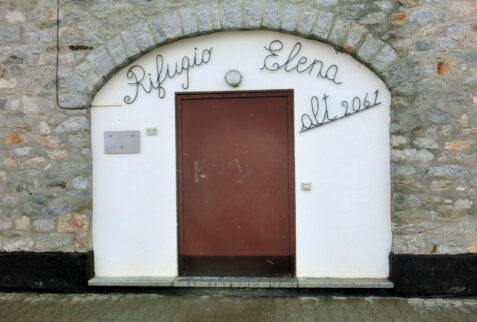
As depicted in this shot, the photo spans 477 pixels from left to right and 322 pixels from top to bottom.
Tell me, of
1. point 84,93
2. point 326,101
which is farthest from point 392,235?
point 84,93

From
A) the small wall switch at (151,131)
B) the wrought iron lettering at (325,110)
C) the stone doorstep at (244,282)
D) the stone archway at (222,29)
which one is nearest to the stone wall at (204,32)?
the stone archway at (222,29)

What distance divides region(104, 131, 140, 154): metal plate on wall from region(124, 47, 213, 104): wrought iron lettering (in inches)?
14.8

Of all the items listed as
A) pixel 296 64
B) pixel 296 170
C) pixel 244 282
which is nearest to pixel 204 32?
pixel 296 64

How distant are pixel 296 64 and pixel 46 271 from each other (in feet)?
11.9

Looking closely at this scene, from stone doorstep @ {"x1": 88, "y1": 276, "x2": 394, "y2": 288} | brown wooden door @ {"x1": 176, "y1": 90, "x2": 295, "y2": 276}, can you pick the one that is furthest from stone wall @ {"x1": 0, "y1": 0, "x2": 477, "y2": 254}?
brown wooden door @ {"x1": 176, "y1": 90, "x2": 295, "y2": 276}

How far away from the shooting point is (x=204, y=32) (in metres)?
4.48

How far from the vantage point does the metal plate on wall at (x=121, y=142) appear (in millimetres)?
4656

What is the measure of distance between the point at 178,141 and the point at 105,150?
0.85 meters

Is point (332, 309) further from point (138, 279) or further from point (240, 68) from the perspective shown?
point (240, 68)

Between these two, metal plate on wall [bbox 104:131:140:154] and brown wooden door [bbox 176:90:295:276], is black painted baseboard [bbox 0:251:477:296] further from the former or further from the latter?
metal plate on wall [bbox 104:131:140:154]

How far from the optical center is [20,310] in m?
4.22

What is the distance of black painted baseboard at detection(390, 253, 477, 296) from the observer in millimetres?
4254

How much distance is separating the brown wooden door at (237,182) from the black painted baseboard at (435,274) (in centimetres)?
115

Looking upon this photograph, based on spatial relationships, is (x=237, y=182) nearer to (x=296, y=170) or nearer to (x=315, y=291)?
(x=296, y=170)
